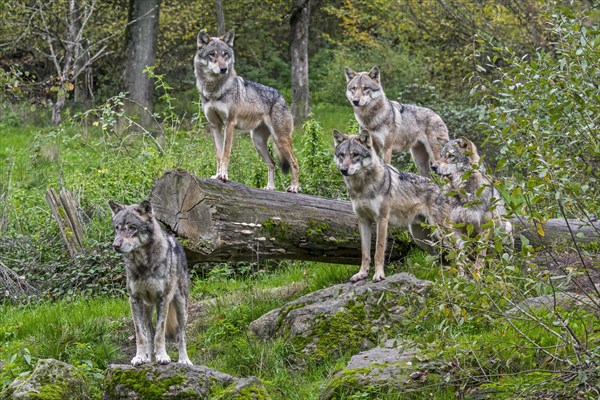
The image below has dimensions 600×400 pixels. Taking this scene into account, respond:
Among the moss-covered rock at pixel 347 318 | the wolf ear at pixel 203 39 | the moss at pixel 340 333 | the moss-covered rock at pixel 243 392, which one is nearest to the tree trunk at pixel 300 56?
the wolf ear at pixel 203 39

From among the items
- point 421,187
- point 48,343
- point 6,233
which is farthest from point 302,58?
point 48,343

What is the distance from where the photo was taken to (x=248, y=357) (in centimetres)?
910

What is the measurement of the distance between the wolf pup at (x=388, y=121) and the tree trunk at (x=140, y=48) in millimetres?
12389

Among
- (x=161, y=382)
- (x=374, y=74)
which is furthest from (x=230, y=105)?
(x=161, y=382)

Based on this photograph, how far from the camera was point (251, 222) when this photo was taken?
33.2ft

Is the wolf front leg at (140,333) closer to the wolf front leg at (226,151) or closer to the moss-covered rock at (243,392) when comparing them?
the moss-covered rock at (243,392)

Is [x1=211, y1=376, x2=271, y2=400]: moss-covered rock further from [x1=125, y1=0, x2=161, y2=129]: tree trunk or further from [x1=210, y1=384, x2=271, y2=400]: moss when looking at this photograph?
[x1=125, y1=0, x2=161, y2=129]: tree trunk

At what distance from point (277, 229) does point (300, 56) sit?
16971mm

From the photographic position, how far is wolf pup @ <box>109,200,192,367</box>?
8086 mm

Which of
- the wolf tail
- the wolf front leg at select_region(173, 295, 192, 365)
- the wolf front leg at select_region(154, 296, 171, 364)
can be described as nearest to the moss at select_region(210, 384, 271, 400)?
the wolf front leg at select_region(154, 296, 171, 364)

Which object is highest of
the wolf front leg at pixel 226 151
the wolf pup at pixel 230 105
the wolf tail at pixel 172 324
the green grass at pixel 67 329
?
the wolf pup at pixel 230 105

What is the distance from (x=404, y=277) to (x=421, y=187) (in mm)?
1719

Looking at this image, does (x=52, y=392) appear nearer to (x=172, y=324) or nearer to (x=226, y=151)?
(x=172, y=324)

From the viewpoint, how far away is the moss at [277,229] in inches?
403
